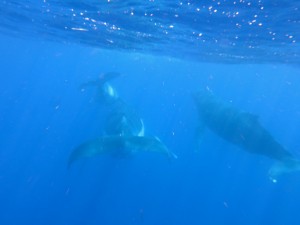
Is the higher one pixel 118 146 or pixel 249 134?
pixel 118 146

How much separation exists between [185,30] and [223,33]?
2357mm

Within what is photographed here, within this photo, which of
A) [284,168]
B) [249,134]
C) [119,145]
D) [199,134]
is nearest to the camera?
[119,145]

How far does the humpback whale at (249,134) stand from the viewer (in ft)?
49.9

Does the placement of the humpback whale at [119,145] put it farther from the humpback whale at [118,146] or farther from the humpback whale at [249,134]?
the humpback whale at [249,134]

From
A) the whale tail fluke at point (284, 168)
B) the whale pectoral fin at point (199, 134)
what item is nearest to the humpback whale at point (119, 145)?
the whale tail fluke at point (284, 168)

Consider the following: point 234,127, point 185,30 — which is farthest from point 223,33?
point 234,127

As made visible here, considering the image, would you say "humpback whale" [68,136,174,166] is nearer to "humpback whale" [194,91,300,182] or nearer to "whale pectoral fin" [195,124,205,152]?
"humpback whale" [194,91,300,182]

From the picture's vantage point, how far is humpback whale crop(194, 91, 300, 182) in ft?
49.9

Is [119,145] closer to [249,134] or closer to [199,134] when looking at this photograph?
[249,134]

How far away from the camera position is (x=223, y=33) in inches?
799

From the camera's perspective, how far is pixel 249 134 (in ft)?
53.0

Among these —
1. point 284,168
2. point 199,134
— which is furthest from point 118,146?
point 199,134

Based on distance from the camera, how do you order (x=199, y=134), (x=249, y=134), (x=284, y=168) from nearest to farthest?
1. (x=284, y=168)
2. (x=249, y=134)
3. (x=199, y=134)

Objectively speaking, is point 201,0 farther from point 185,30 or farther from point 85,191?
point 85,191
